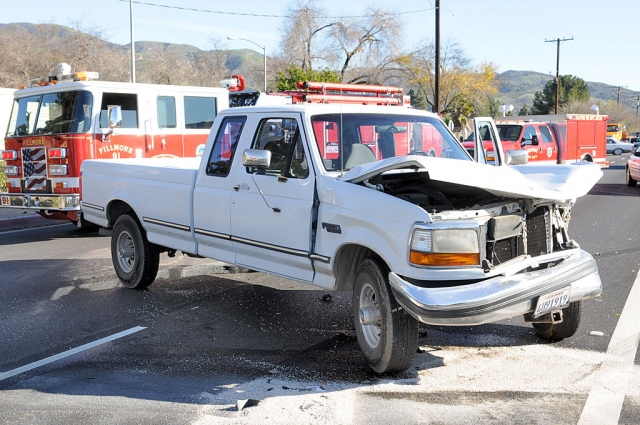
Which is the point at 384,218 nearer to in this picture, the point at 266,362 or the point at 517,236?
the point at 517,236

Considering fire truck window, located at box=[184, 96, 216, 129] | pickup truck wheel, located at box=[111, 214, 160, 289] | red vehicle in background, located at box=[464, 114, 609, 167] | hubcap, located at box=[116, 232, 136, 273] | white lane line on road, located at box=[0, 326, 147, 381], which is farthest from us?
red vehicle in background, located at box=[464, 114, 609, 167]

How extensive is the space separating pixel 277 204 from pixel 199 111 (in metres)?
7.76

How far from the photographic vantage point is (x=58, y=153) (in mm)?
11547

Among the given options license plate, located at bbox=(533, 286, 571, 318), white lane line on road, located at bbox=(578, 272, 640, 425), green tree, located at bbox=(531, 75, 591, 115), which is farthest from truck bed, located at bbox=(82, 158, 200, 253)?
green tree, located at bbox=(531, 75, 591, 115)

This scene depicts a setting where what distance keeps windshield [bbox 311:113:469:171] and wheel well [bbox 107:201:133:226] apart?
3.22 meters

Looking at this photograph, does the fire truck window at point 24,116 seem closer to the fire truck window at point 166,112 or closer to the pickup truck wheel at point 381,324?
the fire truck window at point 166,112

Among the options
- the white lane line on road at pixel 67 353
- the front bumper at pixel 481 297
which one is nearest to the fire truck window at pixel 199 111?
the white lane line on road at pixel 67 353

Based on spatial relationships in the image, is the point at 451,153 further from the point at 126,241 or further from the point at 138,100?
the point at 138,100

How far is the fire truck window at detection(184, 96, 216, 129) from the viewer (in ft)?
42.8

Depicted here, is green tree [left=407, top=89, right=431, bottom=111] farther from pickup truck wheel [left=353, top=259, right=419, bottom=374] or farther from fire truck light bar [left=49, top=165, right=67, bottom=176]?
pickup truck wheel [left=353, top=259, right=419, bottom=374]

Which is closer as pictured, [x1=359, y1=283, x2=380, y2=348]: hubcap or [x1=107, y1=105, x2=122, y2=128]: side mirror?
[x1=359, y1=283, x2=380, y2=348]: hubcap

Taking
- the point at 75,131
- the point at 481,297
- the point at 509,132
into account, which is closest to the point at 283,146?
the point at 481,297

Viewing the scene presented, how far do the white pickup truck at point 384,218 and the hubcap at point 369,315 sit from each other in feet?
0.03

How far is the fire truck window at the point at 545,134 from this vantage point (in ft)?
76.1
